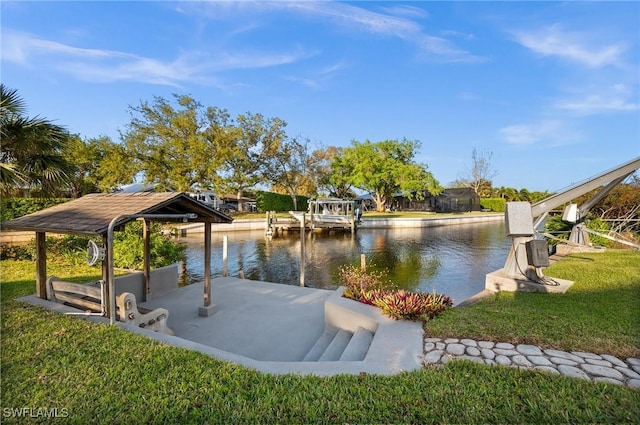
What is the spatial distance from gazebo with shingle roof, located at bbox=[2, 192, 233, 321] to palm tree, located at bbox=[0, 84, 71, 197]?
2856 mm

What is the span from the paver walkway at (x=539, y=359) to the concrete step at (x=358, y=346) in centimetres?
79

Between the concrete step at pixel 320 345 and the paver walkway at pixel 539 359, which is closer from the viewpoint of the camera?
the paver walkway at pixel 539 359

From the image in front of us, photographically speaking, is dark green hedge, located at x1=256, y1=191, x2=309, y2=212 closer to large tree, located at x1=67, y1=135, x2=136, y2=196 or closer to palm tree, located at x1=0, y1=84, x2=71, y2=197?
large tree, located at x1=67, y1=135, x2=136, y2=196

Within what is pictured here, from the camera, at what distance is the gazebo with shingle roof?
13.0 feet

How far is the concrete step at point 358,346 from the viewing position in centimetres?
360

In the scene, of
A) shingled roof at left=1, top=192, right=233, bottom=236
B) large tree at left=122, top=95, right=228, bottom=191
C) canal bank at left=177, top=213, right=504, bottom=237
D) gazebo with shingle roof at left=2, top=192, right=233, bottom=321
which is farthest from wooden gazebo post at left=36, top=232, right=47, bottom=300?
large tree at left=122, top=95, right=228, bottom=191

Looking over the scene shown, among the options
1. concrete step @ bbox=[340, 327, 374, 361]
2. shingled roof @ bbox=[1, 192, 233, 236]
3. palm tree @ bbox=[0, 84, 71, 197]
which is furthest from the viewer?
palm tree @ bbox=[0, 84, 71, 197]

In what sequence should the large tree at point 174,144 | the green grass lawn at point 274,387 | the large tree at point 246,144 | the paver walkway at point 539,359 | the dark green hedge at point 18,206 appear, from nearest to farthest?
the green grass lawn at point 274,387 → the paver walkway at point 539,359 → the dark green hedge at point 18,206 → the large tree at point 174,144 → the large tree at point 246,144

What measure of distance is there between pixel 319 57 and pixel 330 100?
7.61 metres

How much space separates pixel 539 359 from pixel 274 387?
258 centimetres

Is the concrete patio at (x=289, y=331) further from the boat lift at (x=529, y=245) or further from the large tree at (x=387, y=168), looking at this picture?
the large tree at (x=387, y=168)

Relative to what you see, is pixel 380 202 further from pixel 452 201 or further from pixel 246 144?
pixel 246 144
